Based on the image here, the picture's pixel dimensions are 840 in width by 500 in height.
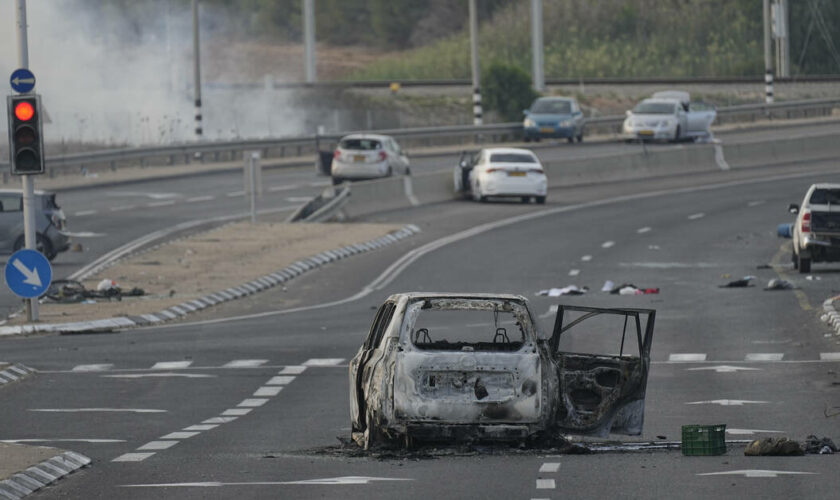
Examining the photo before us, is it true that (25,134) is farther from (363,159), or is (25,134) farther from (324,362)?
(363,159)

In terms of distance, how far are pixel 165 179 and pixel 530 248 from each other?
65.8 feet

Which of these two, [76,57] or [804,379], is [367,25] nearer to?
[76,57]

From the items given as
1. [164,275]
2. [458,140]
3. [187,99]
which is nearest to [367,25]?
[187,99]

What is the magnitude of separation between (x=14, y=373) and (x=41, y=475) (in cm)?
963

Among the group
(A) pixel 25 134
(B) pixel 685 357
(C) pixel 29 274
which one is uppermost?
(A) pixel 25 134

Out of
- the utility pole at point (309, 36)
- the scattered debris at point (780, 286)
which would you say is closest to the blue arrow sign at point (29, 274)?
the scattered debris at point (780, 286)

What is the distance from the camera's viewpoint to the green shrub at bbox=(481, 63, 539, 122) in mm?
87625

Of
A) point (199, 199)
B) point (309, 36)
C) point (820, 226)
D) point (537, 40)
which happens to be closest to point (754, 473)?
point (820, 226)

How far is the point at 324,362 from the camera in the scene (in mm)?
24375

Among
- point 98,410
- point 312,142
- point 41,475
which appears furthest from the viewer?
point 312,142

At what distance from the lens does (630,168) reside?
61.0 m

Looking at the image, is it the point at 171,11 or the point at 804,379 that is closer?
the point at 804,379

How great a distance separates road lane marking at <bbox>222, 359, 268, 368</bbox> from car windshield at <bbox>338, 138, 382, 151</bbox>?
102 feet

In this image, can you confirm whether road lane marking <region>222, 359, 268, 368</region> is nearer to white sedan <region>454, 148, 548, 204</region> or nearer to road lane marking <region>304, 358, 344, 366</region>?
road lane marking <region>304, 358, 344, 366</region>
